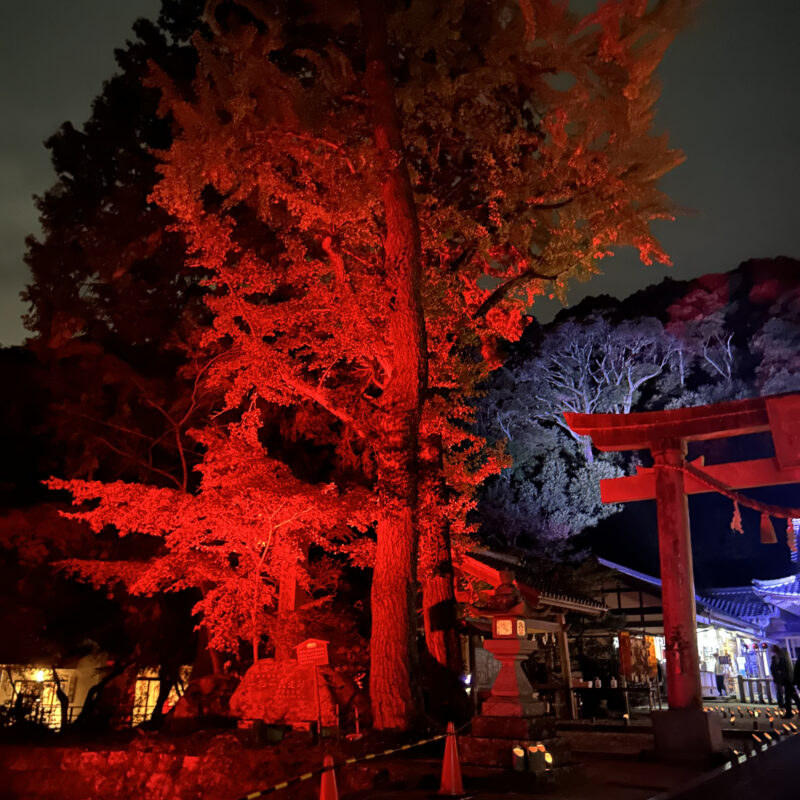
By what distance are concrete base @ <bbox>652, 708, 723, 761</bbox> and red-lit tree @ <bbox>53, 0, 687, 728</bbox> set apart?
3990mm

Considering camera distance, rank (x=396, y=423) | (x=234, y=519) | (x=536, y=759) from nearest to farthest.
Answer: (x=536, y=759), (x=396, y=423), (x=234, y=519)

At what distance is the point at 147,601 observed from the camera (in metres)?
18.9

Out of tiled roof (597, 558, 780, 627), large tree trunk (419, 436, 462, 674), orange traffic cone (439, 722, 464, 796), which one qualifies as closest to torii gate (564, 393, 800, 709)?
large tree trunk (419, 436, 462, 674)

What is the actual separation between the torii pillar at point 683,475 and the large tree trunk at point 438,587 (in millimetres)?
2925

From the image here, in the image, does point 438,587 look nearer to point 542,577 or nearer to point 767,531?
point 767,531

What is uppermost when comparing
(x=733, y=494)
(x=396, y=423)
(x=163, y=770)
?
(x=396, y=423)

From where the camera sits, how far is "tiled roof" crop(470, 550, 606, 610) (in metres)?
18.1

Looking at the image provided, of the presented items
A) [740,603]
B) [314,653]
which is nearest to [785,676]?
[740,603]

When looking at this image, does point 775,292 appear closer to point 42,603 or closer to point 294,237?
point 294,237

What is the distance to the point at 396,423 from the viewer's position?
12.3 metres

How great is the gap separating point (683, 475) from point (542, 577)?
31.9 ft

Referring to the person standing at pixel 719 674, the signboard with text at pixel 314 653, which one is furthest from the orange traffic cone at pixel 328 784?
the person standing at pixel 719 674

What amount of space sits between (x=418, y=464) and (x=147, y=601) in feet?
34.4

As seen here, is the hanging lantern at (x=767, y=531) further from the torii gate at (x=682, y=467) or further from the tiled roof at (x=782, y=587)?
the tiled roof at (x=782, y=587)
